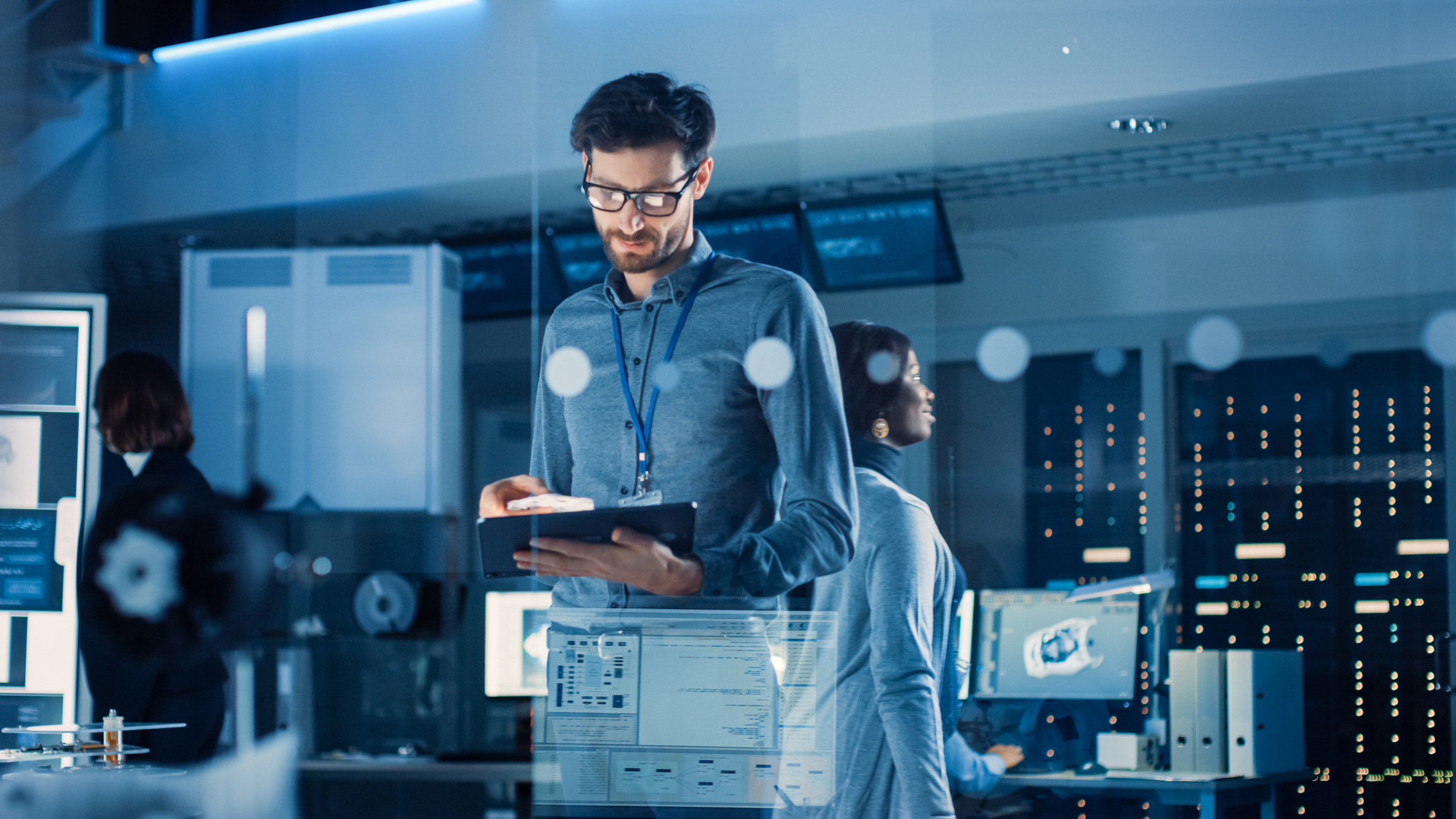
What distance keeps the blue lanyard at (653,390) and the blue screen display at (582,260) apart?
147 mm

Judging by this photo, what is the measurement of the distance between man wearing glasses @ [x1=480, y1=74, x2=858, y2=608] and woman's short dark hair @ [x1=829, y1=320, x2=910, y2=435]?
10 centimetres

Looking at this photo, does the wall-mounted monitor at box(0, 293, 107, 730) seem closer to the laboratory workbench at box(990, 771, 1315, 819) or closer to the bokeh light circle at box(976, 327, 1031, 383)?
the bokeh light circle at box(976, 327, 1031, 383)

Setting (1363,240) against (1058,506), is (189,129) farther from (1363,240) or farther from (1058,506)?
(1363,240)

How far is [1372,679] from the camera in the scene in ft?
10.2

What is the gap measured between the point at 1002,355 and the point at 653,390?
1.20m

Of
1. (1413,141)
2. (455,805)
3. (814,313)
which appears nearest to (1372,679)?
(1413,141)

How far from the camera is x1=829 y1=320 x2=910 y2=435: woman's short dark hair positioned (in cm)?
216

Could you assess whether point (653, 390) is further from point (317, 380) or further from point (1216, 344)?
point (317, 380)

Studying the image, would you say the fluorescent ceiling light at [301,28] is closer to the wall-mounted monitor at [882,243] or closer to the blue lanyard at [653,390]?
the wall-mounted monitor at [882,243]

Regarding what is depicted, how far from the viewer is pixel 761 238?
220 cm

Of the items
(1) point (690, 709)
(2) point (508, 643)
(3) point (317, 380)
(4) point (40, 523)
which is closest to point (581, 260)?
(1) point (690, 709)

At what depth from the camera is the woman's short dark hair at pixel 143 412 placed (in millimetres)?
2748

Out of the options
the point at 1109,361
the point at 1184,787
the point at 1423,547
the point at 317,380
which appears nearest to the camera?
the point at 1184,787

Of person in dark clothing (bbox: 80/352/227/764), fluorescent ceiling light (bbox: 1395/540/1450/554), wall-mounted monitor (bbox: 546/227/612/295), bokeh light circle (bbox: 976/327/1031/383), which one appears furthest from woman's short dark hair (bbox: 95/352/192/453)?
fluorescent ceiling light (bbox: 1395/540/1450/554)
